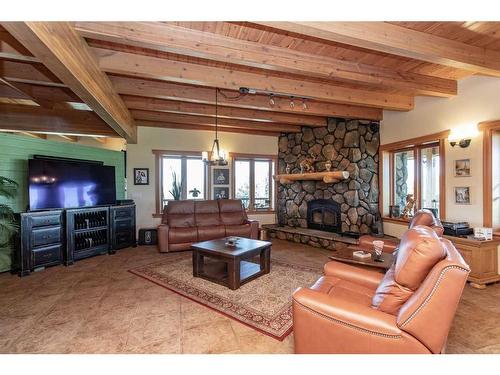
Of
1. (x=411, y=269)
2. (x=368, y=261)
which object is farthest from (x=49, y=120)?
(x=411, y=269)

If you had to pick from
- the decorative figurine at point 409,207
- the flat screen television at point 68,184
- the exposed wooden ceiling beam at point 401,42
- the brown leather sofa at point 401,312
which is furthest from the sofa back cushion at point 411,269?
the flat screen television at point 68,184

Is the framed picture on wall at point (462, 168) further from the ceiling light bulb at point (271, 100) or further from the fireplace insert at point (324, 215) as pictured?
the ceiling light bulb at point (271, 100)

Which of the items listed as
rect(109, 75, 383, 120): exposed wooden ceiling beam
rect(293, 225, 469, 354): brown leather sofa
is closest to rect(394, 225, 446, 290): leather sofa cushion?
rect(293, 225, 469, 354): brown leather sofa

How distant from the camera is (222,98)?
157 inches

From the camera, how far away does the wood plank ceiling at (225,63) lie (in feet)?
6.89

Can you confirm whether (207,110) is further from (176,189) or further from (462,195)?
(462,195)

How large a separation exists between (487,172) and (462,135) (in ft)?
1.99

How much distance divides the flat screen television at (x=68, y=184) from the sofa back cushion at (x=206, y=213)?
1.69 m

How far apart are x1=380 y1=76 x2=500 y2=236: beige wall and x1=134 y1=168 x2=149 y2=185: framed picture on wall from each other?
5.51 m

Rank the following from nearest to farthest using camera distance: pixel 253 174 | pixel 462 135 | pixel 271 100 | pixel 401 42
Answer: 1. pixel 401 42
2. pixel 462 135
3. pixel 271 100
4. pixel 253 174

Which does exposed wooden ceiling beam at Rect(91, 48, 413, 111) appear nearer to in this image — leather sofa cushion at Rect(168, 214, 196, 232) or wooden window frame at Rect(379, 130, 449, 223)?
wooden window frame at Rect(379, 130, 449, 223)
